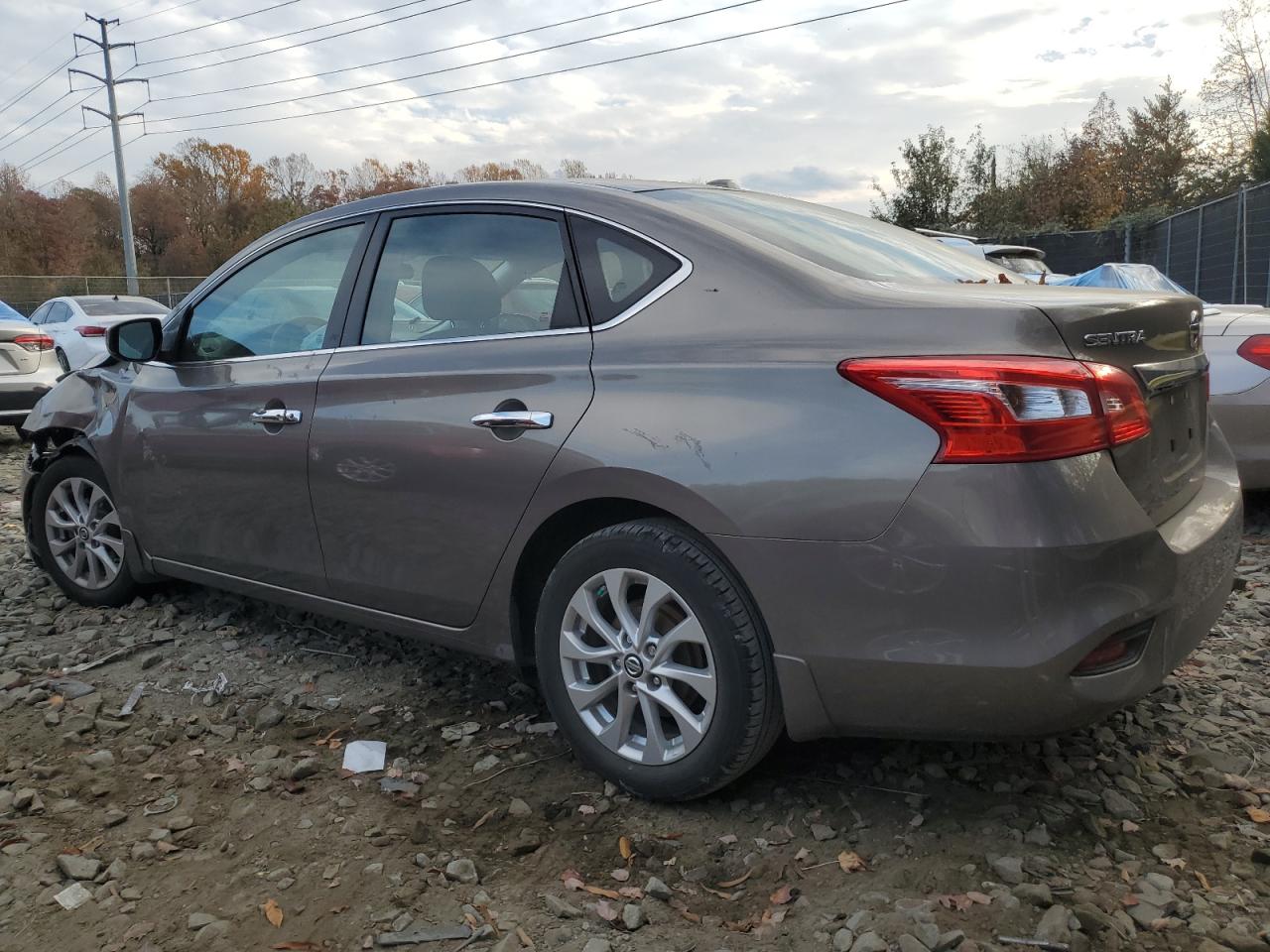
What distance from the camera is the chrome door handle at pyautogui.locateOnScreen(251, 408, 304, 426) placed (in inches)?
135

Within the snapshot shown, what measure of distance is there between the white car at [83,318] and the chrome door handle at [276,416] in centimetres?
1185

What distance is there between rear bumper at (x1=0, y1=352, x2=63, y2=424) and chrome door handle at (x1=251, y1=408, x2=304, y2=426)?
6946mm

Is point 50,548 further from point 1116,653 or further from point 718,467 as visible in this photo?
point 1116,653

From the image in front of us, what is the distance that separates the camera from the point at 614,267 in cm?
283

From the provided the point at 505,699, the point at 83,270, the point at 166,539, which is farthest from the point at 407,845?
the point at 83,270

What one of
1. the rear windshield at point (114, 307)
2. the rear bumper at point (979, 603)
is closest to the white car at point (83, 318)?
the rear windshield at point (114, 307)

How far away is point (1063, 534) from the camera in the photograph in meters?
2.15

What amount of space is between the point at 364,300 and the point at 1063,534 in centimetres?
225

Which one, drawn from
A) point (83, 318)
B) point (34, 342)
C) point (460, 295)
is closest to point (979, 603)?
point (460, 295)

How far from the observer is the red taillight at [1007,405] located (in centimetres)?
216

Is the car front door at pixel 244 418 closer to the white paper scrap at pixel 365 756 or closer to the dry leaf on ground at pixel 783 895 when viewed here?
the white paper scrap at pixel 365 756

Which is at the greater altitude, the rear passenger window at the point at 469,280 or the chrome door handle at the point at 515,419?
the rear passenger window at the point at 469,280

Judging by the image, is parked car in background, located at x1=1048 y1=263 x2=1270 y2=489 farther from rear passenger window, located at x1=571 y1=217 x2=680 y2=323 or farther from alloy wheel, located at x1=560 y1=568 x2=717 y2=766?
alloy wheel, located at x1=560 y1=568 x2=717 y2=766

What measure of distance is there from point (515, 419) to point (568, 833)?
1.07m
